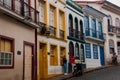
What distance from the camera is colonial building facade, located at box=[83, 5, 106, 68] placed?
1367 inches

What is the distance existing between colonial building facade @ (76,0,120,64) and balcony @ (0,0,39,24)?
18886 millimetres

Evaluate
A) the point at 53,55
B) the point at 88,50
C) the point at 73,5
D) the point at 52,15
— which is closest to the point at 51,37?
the point at 53,55

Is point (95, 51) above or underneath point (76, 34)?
underneath

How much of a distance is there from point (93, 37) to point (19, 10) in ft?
59.5

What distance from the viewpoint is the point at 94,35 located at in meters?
36.8

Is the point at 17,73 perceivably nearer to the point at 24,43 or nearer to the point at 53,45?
the point at 24,43

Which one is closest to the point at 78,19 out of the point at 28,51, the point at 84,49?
the point at 84,49

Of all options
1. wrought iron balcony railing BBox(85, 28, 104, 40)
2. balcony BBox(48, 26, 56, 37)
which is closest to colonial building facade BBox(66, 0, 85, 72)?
wrought iron balcony railing BBox(85, 28, 104, 40)

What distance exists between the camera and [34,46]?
21.4 m

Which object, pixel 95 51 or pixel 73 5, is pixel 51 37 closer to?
pixel 73 5

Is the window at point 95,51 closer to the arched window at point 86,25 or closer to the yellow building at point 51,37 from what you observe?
the arched window at point 86,25

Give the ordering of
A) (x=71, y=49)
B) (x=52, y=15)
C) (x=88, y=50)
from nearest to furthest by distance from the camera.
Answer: (x=52, y=15) < (x=71, y=49) < (x=88, y=50)

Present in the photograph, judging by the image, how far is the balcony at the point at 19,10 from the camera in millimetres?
16631

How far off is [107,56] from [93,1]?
23.6 feet
